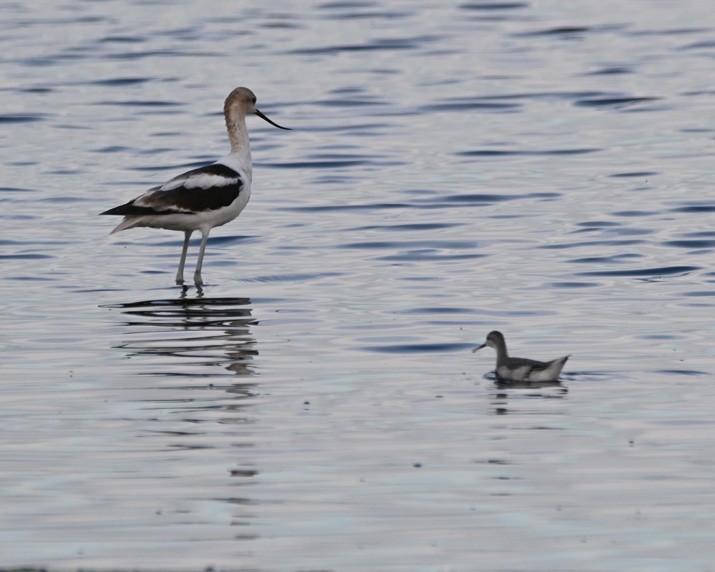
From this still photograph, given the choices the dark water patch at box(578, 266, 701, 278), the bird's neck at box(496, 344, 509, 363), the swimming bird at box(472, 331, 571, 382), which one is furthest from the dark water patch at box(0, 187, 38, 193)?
the swimming bird at box(472, 331, 571, 382)

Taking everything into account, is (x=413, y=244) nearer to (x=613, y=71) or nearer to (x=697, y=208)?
(x=697, y=208)

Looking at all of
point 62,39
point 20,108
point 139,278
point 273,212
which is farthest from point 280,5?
point 139,278

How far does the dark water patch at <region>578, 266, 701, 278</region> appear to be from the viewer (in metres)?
17.6

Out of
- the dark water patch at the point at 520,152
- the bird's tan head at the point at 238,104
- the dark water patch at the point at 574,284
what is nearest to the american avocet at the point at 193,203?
the bird's tan head at the point at 238,104

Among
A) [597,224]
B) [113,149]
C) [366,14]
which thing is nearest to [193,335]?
[597,224]

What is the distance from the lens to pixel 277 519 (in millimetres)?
9258

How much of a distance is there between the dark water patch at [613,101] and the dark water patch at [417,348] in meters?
17.0

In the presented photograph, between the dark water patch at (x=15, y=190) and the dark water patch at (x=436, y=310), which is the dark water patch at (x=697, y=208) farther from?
the dark water patch at (x=15, y=190)

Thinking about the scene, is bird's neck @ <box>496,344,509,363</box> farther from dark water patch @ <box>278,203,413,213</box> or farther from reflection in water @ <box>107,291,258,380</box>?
dark water patch @ <box>278,203,413,213</box>

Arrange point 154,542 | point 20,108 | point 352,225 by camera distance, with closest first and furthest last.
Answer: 1. point 154,542
2. point 352,225
3. point 20,108

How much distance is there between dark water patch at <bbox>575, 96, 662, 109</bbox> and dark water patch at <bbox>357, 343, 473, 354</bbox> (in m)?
17.0

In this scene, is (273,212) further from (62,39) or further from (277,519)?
(62,39)

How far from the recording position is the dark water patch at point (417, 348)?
14047 millimetres

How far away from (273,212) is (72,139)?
6658 mm
